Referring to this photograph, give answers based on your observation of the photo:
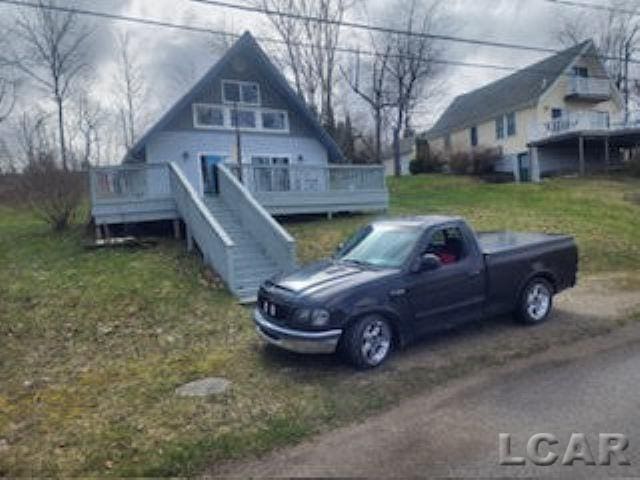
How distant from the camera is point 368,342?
665cm

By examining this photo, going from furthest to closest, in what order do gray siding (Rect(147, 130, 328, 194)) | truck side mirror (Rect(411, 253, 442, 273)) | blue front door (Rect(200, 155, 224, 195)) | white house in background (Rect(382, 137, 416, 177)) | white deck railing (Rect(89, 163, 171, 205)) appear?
white house in background (Rect(382, 137, 416, 177)), blue front door (Rect(200, 155, 224, 195)), gray siding (Rect(147, 130, 328, 194)), white deck railing (Rect(89, 163, 171, 205)), truck side mirror (Rect(411, 253, 442, 273))

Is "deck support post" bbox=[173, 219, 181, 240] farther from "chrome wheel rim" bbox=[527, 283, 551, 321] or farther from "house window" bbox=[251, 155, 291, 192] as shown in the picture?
"chrome wheel rim" bbox=[527, 283, 551, 321]

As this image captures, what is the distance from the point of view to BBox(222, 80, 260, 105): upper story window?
20.9m

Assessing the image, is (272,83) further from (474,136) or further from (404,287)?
(474,136)

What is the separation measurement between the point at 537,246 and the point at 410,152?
43.8 metres

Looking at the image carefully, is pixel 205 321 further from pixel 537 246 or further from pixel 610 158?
pixel 610 158

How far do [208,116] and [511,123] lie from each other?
82.9 feet

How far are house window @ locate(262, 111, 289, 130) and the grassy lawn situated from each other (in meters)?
7.59

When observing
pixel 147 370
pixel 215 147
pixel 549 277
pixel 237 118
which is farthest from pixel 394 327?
pixel 237 118

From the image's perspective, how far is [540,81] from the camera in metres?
37.1

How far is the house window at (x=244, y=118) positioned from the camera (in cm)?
2092

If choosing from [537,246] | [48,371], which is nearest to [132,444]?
[48,371]

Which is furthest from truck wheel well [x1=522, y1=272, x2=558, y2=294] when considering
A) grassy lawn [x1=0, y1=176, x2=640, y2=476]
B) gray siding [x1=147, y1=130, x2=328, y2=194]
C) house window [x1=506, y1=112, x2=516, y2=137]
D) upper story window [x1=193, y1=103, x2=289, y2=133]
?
house window [x1=506, y1=112, x2=516, y2=137]

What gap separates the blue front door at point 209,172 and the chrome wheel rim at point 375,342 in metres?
14.6
